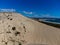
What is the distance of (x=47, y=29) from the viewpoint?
31.2ft

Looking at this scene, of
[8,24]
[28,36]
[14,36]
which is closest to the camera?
[14,36]

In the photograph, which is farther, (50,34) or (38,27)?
(38,27)

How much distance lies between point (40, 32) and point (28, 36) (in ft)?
3.24

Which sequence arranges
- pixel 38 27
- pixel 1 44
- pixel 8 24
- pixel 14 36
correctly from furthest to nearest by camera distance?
pixel 38 27 → pixel 8 24 → pixel 14 36 → pixel 1 44

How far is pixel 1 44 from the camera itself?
22.7ft

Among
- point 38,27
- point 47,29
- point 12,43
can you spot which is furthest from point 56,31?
point 12,43

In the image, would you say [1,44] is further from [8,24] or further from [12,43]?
[8,24]

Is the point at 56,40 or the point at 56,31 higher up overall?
the point at 56,31

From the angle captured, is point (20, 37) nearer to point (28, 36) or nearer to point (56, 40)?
point (28, 36)

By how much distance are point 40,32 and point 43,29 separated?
1.71 ft

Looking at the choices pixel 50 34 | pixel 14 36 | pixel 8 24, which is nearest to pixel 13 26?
pixel 8 24

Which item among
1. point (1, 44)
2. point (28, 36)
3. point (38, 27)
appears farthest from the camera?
point (38, 27)

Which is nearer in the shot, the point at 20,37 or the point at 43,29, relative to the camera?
the point at 20,37

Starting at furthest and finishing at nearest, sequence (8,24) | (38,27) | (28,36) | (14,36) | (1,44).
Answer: (38,27) < (8,24) < (28,36) < (14,36) < (1,44)
